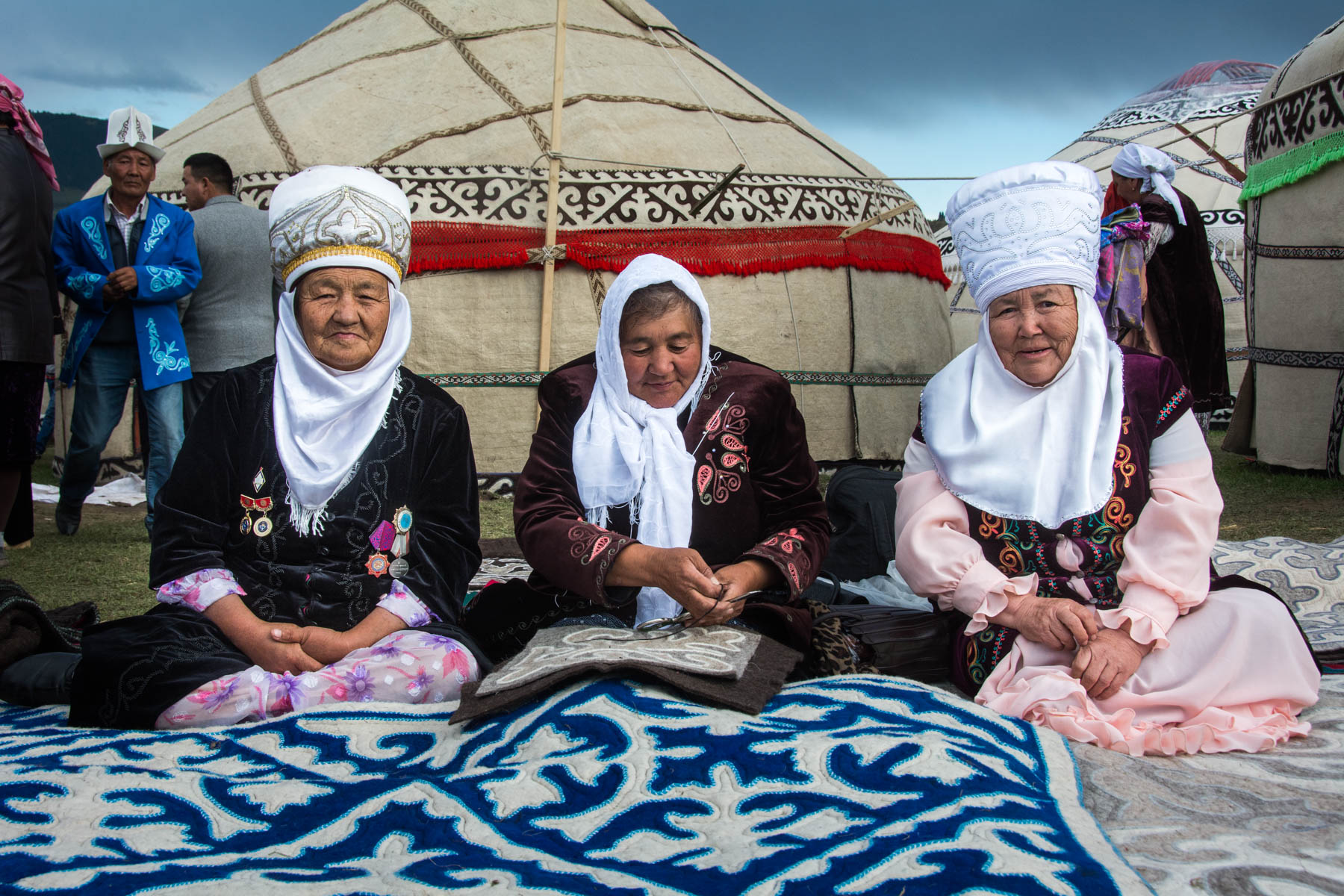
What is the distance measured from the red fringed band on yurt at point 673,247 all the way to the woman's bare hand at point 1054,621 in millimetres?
3494

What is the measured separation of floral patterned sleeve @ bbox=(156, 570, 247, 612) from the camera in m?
1.92

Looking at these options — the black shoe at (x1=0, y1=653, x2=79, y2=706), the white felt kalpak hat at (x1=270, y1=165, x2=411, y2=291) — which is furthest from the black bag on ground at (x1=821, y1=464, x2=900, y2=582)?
the black shoe at (x1=0, y1=653, x2=79, y2=706)

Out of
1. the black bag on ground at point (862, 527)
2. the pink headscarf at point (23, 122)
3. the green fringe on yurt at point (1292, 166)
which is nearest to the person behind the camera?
the black bag on ground at point (862, 527)

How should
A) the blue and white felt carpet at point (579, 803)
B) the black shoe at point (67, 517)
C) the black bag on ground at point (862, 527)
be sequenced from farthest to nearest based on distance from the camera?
the black shoe at point (67, 517) < the black bag on ground at point (862, 527) < the blue and white felt carpet at point (579, 803)

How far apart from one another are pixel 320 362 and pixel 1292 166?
5.06 meters

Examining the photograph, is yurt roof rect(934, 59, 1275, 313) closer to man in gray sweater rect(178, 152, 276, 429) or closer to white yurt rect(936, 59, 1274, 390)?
white yurt rect(936, 59, 1274, 390)

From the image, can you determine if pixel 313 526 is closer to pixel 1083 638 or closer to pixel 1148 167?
pixel 1083 638

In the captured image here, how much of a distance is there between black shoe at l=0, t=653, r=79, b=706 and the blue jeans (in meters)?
2.00

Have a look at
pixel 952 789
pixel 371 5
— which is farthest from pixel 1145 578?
pixel 371 5

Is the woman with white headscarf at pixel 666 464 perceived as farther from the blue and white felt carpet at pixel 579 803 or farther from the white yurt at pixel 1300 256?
the white yurt at pixel 1300 256

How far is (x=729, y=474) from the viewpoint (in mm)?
2102

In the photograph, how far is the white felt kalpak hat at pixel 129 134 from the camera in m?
4.02

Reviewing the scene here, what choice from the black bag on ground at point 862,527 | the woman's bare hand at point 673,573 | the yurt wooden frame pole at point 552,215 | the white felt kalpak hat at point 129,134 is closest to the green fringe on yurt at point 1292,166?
the black bag on ground at point 862,527

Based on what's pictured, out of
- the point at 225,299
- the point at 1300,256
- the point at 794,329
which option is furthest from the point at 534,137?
the point at 1300,256
